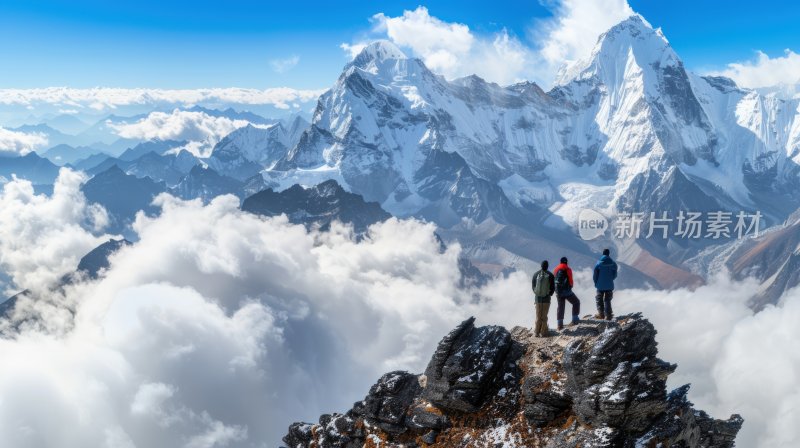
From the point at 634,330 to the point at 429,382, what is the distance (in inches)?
504

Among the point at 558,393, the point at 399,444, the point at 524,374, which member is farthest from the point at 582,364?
the point at 399,444

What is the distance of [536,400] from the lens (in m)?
30.7

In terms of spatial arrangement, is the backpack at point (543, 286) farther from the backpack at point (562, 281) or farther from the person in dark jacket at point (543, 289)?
the backpack at point (562, 281)

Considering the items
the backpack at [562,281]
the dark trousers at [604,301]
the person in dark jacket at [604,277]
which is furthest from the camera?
the dark trousers at [604,301]

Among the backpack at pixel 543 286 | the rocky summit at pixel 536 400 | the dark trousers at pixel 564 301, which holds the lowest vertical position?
the rocky summit at pixel 536 400

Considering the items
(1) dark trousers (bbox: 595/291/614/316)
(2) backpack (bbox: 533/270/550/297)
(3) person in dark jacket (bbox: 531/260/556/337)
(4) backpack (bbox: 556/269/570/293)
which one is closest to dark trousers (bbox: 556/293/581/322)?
(4) backpack (bbox: 556/269/570/293)

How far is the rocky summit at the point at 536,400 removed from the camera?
27.5 metres

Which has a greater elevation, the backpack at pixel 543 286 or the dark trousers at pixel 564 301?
the backpack at pixel 543 286

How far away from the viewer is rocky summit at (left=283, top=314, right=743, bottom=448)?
27.5 meters

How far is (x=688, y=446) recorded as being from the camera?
28047mm

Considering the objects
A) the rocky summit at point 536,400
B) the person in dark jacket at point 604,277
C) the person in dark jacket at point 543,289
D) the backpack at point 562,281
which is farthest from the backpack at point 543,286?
the person in dark jacket at point 604,277

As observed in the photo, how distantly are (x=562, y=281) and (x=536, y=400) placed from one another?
8045mm

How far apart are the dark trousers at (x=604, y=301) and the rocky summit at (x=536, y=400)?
1.11 meters

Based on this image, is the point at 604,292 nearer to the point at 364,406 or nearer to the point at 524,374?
the point at 524,374
